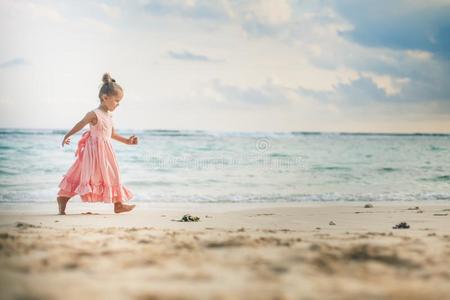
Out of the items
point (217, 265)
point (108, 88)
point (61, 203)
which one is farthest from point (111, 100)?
point (217, 265)

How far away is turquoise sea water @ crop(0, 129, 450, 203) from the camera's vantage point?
738 cm

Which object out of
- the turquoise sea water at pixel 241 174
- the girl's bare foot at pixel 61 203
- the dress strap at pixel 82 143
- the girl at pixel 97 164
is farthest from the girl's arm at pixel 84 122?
the turquoise sea water at pixel 241 174

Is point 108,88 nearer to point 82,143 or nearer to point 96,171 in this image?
point 82,143

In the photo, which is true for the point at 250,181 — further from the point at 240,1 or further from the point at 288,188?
Answer: the point at 240,1

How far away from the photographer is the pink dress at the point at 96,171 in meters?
4.82

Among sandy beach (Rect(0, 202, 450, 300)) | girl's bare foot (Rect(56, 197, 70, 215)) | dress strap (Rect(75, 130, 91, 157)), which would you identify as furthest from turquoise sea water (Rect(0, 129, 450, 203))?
sandy beach (Rect(0, 202, 450, 300))

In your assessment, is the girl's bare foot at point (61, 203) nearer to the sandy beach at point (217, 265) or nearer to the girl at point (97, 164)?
the girl at point (97, 164)

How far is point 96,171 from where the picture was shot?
4848 millimetres

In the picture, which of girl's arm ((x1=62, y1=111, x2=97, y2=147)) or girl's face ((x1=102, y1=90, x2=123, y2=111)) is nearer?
girl's arm ((x1=62, y1=111, x2=97, y2=147))

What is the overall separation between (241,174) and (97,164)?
5315mm

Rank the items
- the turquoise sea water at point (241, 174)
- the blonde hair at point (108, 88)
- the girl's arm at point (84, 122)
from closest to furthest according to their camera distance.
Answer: the girl's arm at point (84, 122), the blonde hair at point (108, 88), the turquoise sea water at point (241, 174)

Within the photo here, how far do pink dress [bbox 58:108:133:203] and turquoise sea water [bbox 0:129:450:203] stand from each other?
1.92 metres

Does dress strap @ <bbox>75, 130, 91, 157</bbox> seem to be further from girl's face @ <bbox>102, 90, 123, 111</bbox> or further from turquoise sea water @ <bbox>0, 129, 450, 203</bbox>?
turquoise sea water @ <bbox>0, 129, 450, 203</bbox>

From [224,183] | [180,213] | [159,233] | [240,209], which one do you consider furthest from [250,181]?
[159,233]
